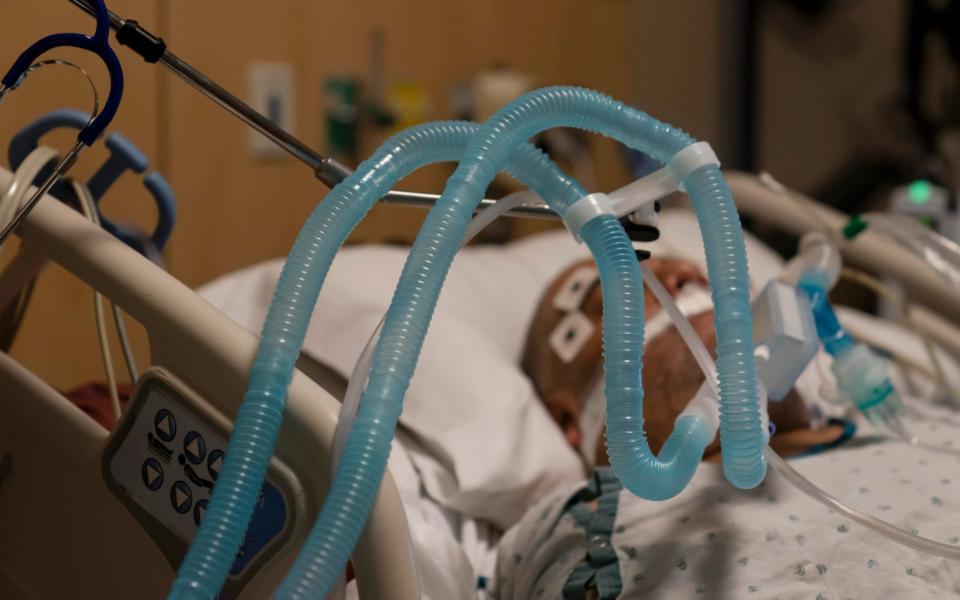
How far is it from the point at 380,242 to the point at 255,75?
1.17 ft

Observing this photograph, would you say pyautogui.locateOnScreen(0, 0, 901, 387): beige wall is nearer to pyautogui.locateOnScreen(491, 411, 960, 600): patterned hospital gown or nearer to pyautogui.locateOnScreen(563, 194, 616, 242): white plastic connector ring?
pyautogui.locateOnScreen(563, 194, 616, 242): white plastic connector ring

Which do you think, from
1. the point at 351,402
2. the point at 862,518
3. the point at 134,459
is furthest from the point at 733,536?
the point at 134,459

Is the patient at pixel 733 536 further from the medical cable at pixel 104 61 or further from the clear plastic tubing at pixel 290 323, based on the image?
the medical cable at pixel 104 61

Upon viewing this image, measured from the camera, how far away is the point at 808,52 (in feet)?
9.61

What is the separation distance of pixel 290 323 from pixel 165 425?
138 mm

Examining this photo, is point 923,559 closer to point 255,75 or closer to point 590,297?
point 590,297

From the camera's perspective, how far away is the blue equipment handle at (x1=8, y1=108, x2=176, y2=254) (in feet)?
3.14

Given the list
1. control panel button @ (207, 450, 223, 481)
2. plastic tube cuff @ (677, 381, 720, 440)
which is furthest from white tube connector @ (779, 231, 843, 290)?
control panel button @ (207, 450, 223, 481)

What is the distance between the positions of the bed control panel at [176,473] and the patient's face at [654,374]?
1.75ft

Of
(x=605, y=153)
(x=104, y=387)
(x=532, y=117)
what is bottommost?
(x=104, y=387)

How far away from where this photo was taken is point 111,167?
992 millimetres

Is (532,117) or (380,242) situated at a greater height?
(532,117)

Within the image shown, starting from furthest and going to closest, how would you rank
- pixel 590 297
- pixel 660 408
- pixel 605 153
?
pixel 605 153
pixel 590 297
pixel 660 408

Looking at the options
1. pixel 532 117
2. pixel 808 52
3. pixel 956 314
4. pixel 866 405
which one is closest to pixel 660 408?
pixel 866 405
